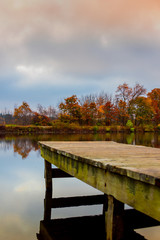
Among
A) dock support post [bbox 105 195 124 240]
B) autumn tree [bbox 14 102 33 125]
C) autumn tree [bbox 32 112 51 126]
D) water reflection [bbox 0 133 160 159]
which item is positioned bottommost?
water reflection [bbox 0 133 160 159]

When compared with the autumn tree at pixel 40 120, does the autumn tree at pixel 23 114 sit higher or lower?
higher

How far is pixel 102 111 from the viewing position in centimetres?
4131

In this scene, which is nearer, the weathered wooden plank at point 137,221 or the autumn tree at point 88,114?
the weathered wooden plank at point 137,221

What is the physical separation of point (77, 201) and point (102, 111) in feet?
119

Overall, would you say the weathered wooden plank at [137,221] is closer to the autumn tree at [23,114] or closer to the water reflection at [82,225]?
the water reflection at [82,225]

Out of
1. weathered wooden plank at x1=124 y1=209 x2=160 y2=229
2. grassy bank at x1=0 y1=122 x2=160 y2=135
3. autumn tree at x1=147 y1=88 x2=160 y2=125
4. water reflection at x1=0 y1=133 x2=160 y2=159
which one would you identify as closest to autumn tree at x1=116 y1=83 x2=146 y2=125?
autumn tree at x1=147 y1=88 x2=160 y2=125

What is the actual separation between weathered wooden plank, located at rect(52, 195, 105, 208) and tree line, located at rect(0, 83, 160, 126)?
30125 mm

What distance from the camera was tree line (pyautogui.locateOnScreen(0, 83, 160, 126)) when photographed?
3700 centimetres

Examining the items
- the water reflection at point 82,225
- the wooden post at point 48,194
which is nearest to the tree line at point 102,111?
the wooden post at point 48,194

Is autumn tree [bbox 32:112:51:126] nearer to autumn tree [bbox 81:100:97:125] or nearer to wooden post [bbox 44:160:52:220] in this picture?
autumn tree [bbox 81:100:97:125]

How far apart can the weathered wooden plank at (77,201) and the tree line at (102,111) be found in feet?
98.8

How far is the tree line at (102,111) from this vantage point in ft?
121

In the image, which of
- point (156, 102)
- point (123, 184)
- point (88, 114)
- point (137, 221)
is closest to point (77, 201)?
point (137, 221)

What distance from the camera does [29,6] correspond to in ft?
66.4
